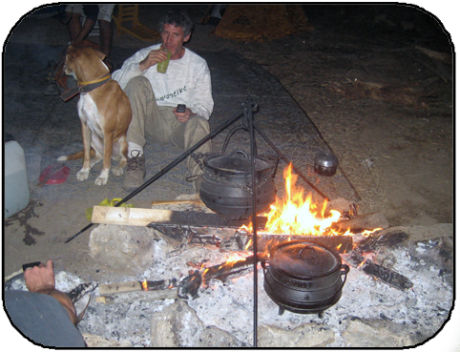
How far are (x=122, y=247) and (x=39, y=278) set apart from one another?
573mm

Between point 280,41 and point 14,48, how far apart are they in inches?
224

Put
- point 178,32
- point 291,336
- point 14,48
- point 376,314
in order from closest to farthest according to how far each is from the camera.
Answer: point 291,336 < point 376,314 < point 178,32 < point 14,48

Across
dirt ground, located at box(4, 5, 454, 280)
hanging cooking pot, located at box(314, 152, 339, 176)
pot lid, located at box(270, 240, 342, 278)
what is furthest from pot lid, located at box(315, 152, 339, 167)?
pot lid, located at box(270, 240, 342, 278)

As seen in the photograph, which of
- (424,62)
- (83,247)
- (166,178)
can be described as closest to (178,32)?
(166,178)

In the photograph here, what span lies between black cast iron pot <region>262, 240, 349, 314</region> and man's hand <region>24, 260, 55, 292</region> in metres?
1.44

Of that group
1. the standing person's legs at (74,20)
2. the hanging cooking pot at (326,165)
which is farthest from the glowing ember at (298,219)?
the standing person's legs at (74,20)

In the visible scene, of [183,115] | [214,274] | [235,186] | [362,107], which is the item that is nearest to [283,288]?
[214,274]

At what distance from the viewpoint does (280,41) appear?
9461mm

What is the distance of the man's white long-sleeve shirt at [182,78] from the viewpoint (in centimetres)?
399

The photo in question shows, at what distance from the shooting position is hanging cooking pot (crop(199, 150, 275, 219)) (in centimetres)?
260

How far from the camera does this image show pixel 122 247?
290 cm

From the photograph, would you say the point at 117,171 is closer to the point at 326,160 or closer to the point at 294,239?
the point at 294,239

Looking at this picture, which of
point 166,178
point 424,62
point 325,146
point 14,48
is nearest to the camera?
point 166,178

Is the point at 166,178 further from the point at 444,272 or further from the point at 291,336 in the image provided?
the point at 444,272
